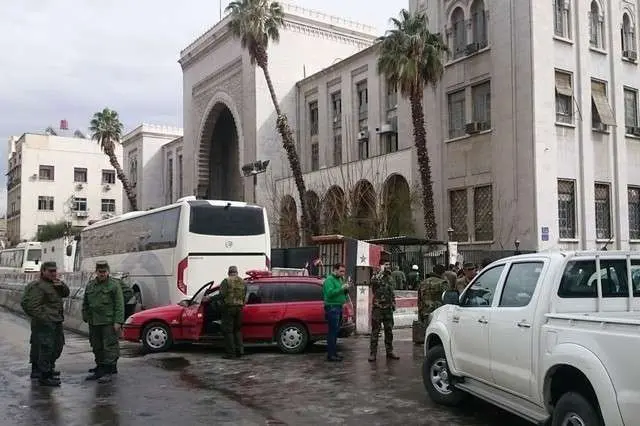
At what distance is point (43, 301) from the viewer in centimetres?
970

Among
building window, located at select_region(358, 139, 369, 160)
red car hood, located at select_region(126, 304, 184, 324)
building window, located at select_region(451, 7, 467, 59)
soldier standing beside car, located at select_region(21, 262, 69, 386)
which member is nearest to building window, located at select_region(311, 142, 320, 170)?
building window, located at select_region(358, 139, 369, 160)

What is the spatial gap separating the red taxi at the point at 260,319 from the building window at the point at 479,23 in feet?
65.4

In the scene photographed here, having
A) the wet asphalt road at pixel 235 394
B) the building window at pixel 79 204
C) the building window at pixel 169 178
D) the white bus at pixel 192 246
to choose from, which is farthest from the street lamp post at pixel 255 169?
the building window at pixel 79 204

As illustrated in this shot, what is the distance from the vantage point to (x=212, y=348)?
13.9 metres

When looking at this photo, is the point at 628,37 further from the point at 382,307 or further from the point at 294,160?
the point at 382,307

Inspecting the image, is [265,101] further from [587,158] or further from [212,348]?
[212,348]

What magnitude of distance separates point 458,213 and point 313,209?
10627 mm

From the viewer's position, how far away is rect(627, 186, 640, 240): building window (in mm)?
31172

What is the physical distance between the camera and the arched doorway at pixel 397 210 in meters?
31.9

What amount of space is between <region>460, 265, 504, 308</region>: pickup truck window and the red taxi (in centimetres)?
574

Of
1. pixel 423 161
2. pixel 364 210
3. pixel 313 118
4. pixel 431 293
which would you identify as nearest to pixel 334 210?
pixel 364 210

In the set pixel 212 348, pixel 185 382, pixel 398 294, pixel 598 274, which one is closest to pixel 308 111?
pixel 398 294

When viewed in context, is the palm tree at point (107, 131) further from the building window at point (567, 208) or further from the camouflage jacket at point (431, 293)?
the camouflage jacket at point (431, 293)

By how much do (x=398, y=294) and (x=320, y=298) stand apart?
7.18 meters
